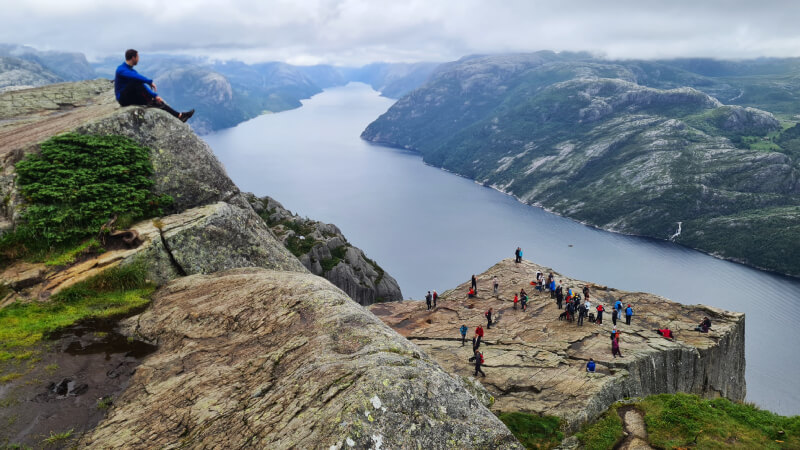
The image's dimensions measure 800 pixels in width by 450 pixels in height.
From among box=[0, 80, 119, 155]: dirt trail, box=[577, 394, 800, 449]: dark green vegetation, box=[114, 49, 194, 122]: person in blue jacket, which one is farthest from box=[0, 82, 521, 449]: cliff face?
box=[577, 394, 800, 449]: dark green vegetation

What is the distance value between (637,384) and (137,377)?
34621 mm

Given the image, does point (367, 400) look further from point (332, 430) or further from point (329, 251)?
point (329, 251)

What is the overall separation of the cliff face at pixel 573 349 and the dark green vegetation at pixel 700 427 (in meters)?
3.12

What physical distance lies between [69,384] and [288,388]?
26.7 ft

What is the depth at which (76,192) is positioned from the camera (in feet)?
72.4

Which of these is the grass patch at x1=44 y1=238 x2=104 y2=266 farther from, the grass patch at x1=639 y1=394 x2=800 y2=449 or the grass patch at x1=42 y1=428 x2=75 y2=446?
the grass patch at x1=639 y1=394 x2=800 y2=449

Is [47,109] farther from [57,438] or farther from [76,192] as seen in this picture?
[57,438]

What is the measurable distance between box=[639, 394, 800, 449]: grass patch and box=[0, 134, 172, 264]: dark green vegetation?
32252mm

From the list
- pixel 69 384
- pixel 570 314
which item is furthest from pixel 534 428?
pixel 69 384

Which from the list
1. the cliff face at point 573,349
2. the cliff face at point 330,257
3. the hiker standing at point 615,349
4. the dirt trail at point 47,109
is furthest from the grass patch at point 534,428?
the cliff face at point 330,257

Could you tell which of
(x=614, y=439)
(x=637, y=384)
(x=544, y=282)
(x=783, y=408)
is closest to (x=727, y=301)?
(x=783, y=408)

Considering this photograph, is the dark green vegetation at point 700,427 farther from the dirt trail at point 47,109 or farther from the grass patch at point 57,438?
the dirt trail at point 47,109

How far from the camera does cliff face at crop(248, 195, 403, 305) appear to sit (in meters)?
75.6

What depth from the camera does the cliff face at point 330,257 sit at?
248ft
